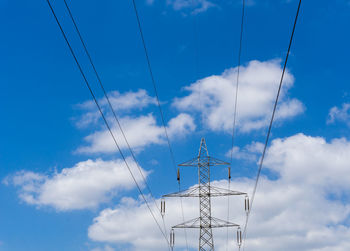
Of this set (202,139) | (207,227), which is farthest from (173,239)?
(202,139)

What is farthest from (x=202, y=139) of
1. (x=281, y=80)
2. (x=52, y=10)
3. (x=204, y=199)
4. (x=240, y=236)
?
(x=52, y=10)

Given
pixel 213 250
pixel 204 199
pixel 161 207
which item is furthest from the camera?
pixel 161 207

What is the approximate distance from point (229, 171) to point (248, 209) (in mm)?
5509

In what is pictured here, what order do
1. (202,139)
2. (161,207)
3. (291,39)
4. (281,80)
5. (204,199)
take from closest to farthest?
(291,39) < (281,80) < (204,199) < (161,207) < (202,139)

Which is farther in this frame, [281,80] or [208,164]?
[208,164]

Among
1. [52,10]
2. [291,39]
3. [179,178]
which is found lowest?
[291,39]

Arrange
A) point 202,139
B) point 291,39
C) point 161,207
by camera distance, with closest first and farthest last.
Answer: point 291,39, point 161,207, point 202,139

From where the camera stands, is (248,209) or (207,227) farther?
(248,209)

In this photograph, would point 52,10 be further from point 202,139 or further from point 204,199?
point 202,139

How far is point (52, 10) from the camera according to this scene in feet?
51.1

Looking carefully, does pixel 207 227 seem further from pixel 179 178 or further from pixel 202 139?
pixel 202 139

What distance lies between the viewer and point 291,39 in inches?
609

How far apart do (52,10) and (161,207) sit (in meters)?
42.0

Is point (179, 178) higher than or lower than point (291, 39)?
higher
